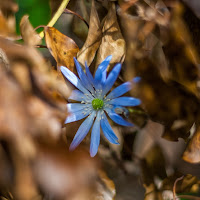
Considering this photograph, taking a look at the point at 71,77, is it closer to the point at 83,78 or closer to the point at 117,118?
the point at 83,78

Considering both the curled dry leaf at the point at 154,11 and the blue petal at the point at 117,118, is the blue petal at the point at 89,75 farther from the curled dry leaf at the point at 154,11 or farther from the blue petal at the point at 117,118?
the curled dry leaf at the point at 154,11

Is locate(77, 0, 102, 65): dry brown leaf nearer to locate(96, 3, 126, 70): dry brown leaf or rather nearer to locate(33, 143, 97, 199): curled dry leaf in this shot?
locate(96, 3, 126, 70): dry brown leaf

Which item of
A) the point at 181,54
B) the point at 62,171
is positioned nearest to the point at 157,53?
the point at 181,54

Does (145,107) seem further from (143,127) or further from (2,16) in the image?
(2,16)

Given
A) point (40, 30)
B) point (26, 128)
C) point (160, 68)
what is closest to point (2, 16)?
point (40, 30)

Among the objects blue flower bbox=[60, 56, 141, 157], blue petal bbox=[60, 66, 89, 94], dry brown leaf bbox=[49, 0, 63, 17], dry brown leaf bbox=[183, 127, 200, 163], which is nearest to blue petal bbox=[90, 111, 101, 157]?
blue flower bbox=[60, 56, 141, 157]

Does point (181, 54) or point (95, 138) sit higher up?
point (181, 54)

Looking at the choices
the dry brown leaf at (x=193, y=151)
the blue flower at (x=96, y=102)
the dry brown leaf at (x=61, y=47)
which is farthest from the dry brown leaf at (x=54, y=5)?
the dry brown leaf at (x=193, y=151)
